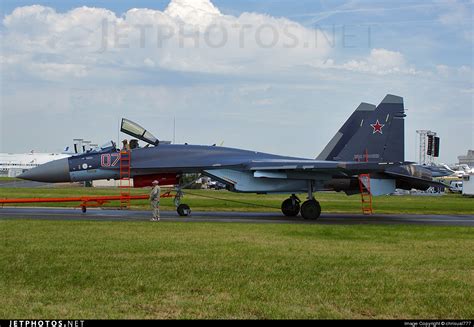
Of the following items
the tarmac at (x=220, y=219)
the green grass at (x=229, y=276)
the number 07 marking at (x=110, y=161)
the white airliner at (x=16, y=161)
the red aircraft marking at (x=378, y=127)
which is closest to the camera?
the green grass at (x=229, y=276)

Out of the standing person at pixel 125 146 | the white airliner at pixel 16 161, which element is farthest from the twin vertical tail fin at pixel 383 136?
the white airliner at pixel 16 161

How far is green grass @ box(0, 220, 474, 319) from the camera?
22.1 ft

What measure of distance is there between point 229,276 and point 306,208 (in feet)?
44.1

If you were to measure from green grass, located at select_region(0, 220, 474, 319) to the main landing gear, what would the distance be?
736 cm

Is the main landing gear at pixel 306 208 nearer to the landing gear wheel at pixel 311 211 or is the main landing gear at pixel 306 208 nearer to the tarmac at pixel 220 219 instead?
the landing gear wheel at pixel 311 211

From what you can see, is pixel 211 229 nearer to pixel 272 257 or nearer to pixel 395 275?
pixel 272 257

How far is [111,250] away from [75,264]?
5.31 ft

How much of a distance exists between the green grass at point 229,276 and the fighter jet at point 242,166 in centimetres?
761

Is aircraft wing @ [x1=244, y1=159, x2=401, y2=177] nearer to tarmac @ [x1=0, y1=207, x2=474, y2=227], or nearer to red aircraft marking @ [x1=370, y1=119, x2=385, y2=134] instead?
tarmac @ [x1=0, y1=207, x2=474, y2=227]

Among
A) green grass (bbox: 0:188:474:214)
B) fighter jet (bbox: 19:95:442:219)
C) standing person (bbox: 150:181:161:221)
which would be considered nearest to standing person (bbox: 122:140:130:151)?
fighter jet (bbox: 19:95:442:219)

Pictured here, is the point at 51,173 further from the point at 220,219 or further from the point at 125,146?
the point at 220,219

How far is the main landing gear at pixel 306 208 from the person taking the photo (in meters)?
21.8

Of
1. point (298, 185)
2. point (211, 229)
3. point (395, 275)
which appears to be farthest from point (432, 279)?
point (298, 185)

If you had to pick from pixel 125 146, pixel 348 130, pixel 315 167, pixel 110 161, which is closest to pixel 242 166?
pixel 315 167
